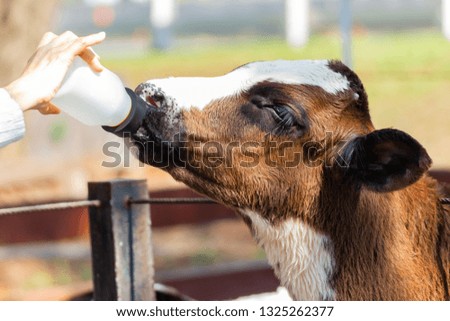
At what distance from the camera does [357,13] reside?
33594 mm

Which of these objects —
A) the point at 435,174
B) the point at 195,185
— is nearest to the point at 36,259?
the point at 435,174

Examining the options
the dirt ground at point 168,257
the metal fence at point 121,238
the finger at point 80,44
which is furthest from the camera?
the dirt ground at point 168,257

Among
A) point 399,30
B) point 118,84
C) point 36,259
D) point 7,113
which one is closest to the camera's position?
point 7,113

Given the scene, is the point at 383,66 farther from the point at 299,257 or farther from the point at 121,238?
the point at 299,257

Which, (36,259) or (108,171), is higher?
(108,171)

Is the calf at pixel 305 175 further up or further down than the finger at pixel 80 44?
further down

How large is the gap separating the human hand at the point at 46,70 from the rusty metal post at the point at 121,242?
1129 mm

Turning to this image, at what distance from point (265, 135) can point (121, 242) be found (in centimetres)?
110

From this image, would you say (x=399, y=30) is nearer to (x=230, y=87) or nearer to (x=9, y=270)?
(x=9, y=270)

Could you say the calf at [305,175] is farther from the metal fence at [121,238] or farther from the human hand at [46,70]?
the metal fence at [121,238]

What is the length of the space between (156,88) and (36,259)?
482 cm

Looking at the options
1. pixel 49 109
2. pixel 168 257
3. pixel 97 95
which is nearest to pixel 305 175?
pixel 97 95

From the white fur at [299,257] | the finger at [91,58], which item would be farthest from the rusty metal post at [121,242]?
the finger at [91,58]

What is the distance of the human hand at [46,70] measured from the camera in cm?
280
